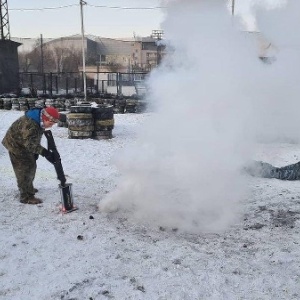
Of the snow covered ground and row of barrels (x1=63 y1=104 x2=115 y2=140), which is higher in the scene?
row of barrels (x1=63 y1=104 x2=115 y2=140)

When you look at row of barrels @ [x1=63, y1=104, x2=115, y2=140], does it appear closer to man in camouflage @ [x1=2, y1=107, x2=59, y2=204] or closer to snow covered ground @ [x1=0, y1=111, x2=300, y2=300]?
snow covered ground @ [x1=0, y1=111, x2=300, y2=300]

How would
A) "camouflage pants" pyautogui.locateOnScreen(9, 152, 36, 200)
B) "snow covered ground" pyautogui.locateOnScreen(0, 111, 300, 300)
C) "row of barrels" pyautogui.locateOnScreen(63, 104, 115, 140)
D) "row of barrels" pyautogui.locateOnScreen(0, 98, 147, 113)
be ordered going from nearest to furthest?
"snow covered ground" pyautogui.locateOnScreen(0, 111, 300, 300), "camouflage pants" pyautogui.locateOnScreen(9, 152, 36, 200), "row of barrels" pyautogui.locateOnScreen(63, 104, 115, 140), "row of barrels" pyautogui.locateOnScreen(0, 98, 147, 113)

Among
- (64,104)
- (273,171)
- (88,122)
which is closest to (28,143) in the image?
(273,171)

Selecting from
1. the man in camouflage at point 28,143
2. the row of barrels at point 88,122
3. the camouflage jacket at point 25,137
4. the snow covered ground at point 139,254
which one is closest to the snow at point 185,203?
the snow covered ground at point 139,254

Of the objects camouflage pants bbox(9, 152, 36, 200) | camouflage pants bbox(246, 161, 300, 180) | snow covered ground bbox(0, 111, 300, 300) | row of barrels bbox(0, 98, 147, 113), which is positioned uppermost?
row of barrels bbox(0, 98, 147, 113)

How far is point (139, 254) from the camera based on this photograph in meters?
4.80

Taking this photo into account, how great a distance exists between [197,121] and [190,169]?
3.18 feet

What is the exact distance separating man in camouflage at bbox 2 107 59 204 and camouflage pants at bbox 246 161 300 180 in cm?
472

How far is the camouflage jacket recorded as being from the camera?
6164 mm

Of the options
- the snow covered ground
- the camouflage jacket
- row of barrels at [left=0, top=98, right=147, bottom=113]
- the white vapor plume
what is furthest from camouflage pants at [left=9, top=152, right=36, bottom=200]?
row of barrels at [left=0, top=98, right=147, bottom=113]

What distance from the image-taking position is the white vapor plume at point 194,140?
6402 millimetres

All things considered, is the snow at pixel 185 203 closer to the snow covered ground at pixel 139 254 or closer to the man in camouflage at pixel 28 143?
the snow covered ground at pixel 139 254

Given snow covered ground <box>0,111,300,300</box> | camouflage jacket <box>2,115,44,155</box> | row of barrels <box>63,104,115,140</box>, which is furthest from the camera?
row of barrels <box>63,104,115,140</box>

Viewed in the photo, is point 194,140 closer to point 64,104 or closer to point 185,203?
point 185,203
